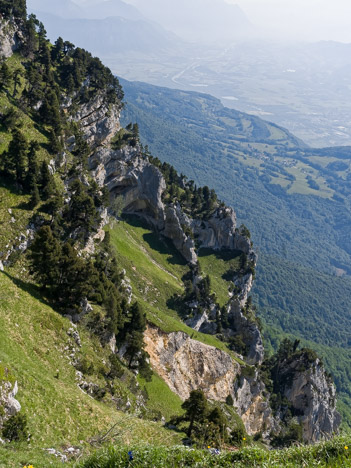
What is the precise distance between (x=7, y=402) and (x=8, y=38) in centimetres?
11242

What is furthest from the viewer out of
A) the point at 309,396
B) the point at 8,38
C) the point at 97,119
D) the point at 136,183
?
the point at 136,183

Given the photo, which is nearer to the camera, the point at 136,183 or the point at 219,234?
the point at 136,183

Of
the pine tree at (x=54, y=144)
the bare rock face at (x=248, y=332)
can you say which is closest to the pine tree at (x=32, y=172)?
the pine tree at (x=54, y=144)

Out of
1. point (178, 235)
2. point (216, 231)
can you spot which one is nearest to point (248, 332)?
point (178, 235)

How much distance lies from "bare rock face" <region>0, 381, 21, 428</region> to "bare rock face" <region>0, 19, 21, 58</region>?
102 m

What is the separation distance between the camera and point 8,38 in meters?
102

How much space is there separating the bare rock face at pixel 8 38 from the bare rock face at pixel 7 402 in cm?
10208

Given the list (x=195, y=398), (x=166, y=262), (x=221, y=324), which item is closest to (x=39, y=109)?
(x=166, y=262)

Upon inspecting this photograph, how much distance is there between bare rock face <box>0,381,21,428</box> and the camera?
72.2 feet

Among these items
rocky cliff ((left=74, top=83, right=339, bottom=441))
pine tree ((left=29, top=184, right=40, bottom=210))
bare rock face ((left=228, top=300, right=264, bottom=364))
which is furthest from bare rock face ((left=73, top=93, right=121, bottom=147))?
bare rock face ((left=228, top=300, right=264, bottom=364))

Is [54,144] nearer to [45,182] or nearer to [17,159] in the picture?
[45,182]

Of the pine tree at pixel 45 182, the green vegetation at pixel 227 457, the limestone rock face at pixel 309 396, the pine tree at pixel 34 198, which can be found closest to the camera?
the green vegetation at pixel 227 457

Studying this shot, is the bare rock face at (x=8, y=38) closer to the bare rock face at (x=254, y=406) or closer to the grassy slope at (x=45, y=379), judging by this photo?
the grassy slope at (x=45, y=379)

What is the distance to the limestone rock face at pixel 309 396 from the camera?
118188mm
